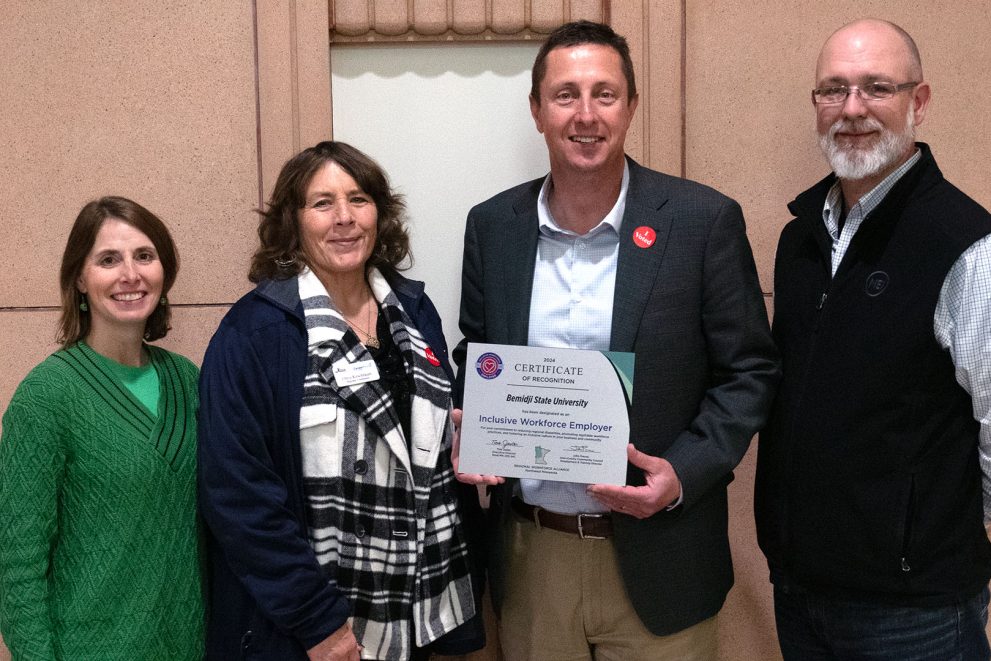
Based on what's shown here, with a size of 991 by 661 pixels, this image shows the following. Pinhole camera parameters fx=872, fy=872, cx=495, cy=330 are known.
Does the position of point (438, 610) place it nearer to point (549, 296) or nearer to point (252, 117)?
point (549, 296)

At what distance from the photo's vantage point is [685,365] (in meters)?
2.44

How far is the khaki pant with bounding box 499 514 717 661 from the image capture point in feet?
8.19

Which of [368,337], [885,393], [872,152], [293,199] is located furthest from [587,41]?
[885,393]

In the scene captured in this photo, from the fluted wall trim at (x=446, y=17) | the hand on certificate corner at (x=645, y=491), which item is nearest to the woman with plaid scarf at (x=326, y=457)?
the hand on certificate corner at (x=645, y=491)

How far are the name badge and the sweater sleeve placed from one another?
2.36 ft

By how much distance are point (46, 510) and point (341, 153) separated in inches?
48.9

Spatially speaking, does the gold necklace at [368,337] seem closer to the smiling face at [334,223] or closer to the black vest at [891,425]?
the smiling face at [334,223]

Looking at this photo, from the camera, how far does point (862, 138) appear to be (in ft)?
7.95

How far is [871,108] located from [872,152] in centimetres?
14

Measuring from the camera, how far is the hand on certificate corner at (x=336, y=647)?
2.32 meters

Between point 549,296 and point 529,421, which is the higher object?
point 549,296

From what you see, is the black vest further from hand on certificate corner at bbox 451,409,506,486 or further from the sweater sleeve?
the sweater sleeve

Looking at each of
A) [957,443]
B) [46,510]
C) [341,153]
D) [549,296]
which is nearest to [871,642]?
[957,443]

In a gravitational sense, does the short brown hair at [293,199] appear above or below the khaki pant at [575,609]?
above
